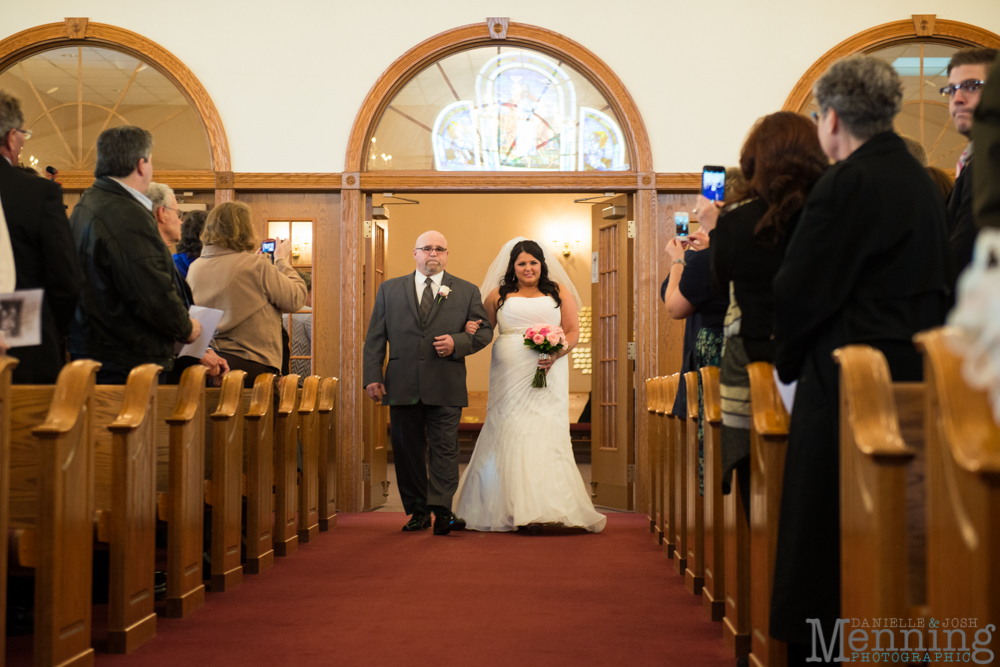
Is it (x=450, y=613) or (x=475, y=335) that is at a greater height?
(x=475, y=335)

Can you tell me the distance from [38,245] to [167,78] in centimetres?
454

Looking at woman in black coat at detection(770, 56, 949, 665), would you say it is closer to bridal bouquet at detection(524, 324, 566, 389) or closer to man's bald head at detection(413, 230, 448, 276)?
bridal bouquet at detection(524, 324, 566, 389)

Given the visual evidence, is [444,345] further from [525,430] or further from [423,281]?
[525,430]

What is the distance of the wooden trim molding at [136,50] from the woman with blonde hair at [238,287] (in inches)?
98.0

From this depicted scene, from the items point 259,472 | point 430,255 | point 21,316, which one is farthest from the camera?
point 430,255

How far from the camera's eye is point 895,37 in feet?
22.3

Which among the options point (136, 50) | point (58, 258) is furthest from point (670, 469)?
point (136, 50)

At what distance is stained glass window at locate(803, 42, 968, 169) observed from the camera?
6801mm

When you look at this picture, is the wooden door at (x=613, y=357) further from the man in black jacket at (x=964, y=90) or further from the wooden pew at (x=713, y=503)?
the man in black jacket at (x=964, y=90)

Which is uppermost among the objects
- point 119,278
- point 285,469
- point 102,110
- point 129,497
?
point 102,110

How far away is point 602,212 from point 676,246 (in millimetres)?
3273

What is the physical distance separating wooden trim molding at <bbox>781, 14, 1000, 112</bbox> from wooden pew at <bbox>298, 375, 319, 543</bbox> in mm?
3997

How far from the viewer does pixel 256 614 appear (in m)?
3.26

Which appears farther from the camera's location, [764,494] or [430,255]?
[430,255]
